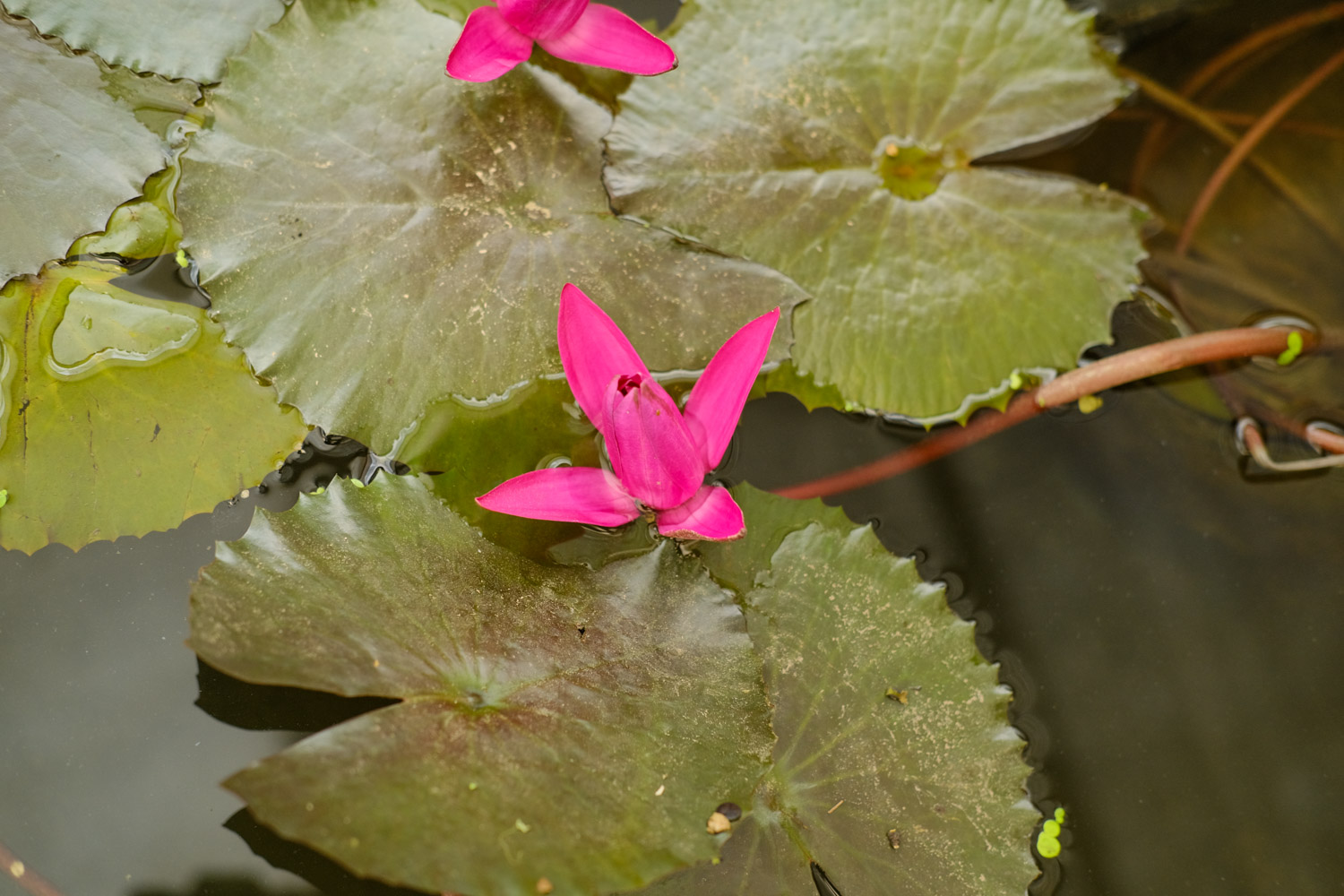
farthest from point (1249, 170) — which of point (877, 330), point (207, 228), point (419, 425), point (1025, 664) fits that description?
point (207, 228)

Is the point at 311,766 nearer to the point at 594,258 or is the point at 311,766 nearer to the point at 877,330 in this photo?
the point at 594,258

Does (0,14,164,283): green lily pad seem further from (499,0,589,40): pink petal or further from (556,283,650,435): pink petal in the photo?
(556,283,650,435): pink petal

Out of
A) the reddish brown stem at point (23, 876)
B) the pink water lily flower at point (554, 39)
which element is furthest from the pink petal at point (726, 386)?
the reddish brown stem at point (23, 876)

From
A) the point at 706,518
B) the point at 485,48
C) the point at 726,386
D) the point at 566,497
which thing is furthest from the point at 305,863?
the point at 485,48

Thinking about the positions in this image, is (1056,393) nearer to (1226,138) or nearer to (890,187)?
(890,187)

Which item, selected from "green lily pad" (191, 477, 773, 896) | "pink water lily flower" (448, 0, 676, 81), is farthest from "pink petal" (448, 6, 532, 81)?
"green lily pad" (191, 477, 773, 896)

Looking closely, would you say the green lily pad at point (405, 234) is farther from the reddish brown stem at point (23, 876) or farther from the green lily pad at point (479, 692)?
the reddish brown stem at point (23, 876)
